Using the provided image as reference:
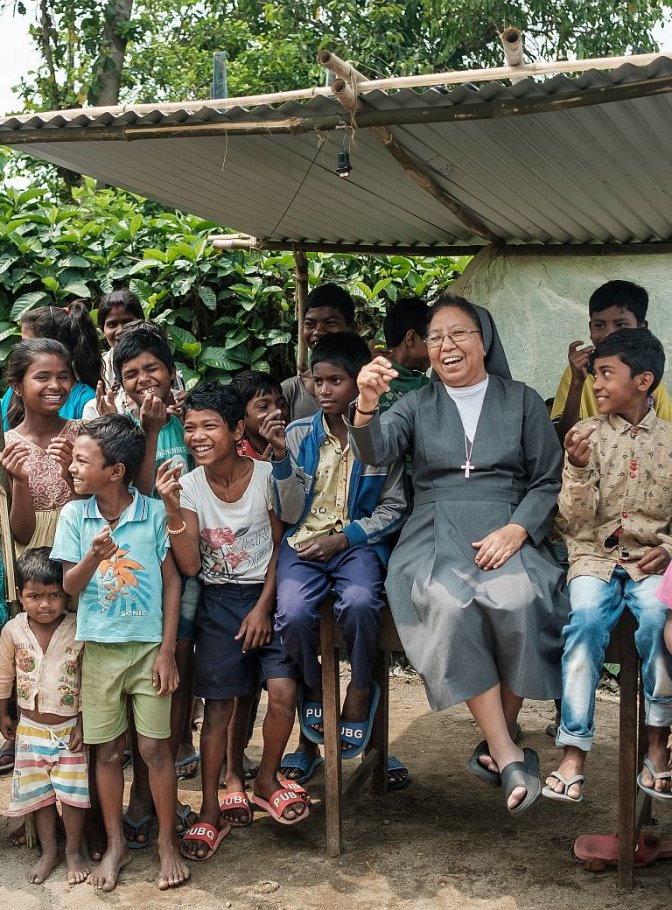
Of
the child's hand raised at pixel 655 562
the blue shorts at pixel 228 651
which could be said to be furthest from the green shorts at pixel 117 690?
the child's hand raised at pixel 655 562

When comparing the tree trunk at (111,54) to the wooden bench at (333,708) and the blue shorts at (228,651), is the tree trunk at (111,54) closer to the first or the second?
the blue shorts at (228,651)

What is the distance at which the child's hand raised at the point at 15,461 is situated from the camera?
3964mm

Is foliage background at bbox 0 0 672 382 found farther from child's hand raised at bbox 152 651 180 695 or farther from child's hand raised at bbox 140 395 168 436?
child's hand raised at bbox 152 651 180 695

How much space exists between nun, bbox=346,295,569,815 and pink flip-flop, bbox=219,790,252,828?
107cm

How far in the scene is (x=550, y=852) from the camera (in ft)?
13.3

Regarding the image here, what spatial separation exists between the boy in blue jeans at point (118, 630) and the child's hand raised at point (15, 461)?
242mm

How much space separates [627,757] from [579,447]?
1.12 metres

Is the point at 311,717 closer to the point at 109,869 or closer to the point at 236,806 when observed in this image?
the point at 236,806

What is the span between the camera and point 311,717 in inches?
161

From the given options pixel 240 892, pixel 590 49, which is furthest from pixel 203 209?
pixel 590 49

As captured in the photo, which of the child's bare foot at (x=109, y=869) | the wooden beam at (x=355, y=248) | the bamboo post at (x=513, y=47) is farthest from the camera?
the wooden beam at (x=355, y=248)

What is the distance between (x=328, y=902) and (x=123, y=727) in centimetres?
96

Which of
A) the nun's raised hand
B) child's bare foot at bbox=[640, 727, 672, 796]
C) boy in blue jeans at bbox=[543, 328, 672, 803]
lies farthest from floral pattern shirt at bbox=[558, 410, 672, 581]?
the nun's raised hand

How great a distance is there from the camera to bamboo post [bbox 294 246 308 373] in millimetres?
6203
